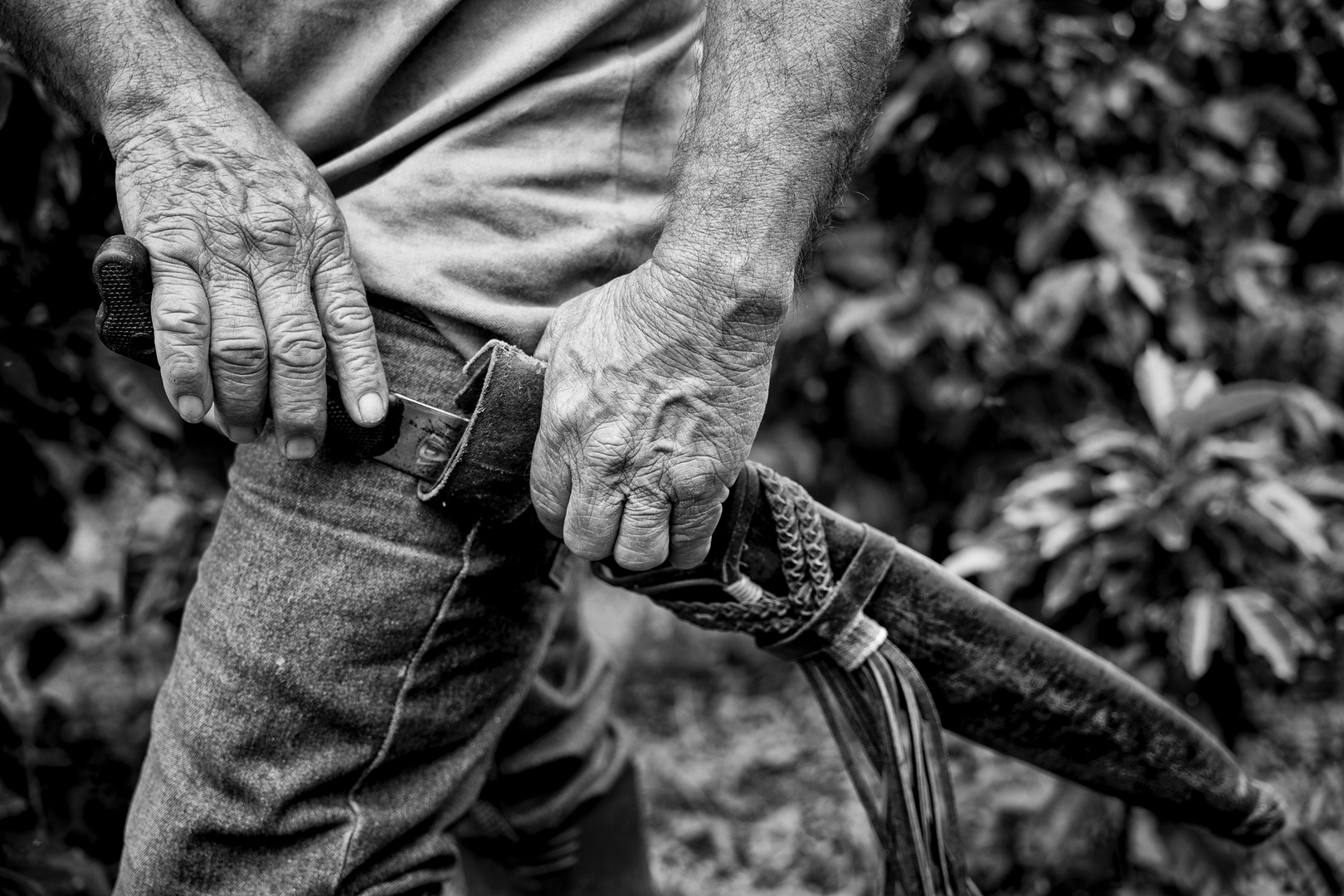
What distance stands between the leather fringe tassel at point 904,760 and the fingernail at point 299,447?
2.07ft

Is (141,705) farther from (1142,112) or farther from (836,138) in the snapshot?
(1142,112)

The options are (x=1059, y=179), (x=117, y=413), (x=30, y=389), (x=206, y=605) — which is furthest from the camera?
(x=1059, y=179)

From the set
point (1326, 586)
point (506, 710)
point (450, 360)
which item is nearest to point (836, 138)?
point (450, 360)

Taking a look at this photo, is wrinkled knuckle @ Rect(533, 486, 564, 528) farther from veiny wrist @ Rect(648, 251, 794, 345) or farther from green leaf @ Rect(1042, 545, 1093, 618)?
green leaf @ Rect(1042, 545, 1093, 618)

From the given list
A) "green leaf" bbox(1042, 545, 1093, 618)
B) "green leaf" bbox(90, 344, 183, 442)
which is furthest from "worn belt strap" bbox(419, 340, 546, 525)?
"green leaf" bbox(1042, 545, 1093, 618)

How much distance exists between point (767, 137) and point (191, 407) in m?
0.61

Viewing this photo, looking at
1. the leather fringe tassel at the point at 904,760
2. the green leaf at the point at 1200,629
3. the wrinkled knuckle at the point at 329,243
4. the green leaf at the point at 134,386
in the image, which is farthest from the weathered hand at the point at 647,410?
the green leaf at the point at 1200,629

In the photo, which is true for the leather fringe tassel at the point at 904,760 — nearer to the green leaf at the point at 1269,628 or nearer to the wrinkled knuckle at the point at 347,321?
the wrinkled knuckle at the point at 347,321

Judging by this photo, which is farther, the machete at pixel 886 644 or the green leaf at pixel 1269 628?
the green leaf at pixel 1269 628

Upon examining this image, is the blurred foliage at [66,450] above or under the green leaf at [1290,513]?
above

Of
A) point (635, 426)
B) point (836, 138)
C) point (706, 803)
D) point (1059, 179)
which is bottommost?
point (706, 803)

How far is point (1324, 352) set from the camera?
312 centimetres

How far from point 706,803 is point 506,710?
5.05 feet

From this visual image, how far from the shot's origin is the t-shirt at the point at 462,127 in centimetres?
117
